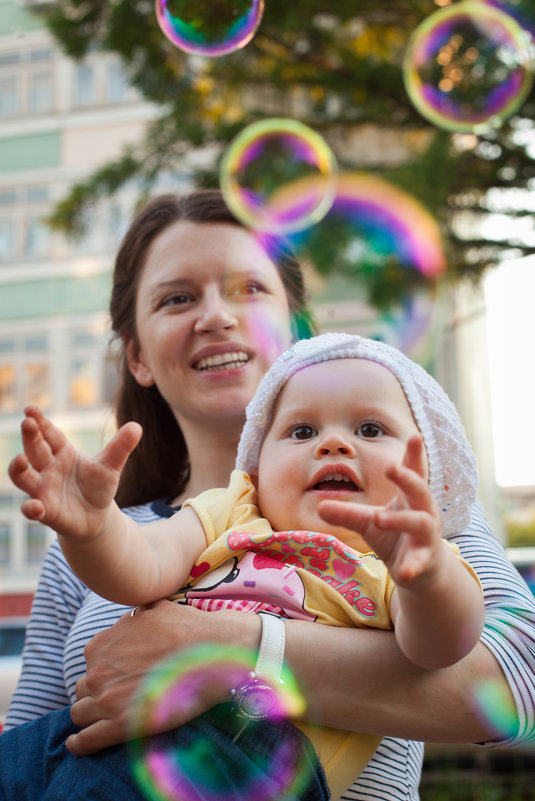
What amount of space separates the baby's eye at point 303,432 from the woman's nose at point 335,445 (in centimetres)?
7

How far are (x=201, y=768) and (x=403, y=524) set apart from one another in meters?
0.45

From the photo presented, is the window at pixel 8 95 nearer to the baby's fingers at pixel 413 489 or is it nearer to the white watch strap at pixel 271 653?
the white watch strap at pixel 271 653

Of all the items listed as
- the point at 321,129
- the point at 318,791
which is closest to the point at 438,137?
the point at 321,129

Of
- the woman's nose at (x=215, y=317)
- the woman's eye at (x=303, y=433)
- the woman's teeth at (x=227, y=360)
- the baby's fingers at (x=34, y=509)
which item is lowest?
the baby's fingers at (x=34, y=509)

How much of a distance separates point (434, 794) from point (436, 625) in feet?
12.6

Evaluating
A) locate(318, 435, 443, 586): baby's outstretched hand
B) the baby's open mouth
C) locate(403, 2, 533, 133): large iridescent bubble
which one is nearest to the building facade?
locate(403, 2, 533, 133): large iridescent bubble

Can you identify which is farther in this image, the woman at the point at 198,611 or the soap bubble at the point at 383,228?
the soap bubble at the point at 383,228

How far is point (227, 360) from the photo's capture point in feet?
5.50

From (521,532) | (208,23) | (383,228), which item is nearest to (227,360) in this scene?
(208,23)

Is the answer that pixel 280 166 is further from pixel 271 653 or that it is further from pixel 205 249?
pixel 271 653

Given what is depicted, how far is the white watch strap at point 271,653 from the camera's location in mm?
1100

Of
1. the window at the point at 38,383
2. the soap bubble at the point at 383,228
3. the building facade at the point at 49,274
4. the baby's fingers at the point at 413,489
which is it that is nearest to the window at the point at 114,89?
the building facade at the point at 49,274

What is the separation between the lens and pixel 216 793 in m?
1.02

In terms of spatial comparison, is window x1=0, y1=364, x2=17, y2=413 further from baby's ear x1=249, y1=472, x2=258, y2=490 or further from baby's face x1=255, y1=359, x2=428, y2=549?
baby's face x1=255, y1=359, x2=428, y2=549
